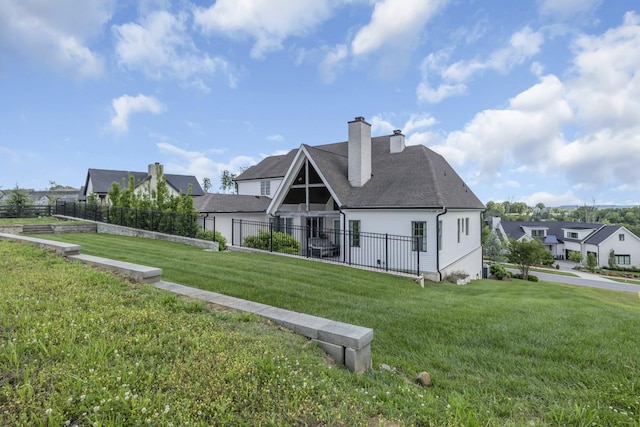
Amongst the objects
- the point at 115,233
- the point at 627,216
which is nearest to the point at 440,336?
the point at 115,233

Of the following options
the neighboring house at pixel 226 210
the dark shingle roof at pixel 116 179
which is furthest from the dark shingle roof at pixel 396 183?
the dark shingle roof at pixel 116 179

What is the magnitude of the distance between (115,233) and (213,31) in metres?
12.6

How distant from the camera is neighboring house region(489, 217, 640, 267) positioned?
42719 mm

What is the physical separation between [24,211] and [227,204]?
64.4 ft

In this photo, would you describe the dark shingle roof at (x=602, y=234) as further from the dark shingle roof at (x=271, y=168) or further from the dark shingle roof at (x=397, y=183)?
the dark shingle roof at (x=271, y=168)

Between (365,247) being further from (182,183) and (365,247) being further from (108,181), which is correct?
(108,181)

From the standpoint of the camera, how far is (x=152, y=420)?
2.20 meters

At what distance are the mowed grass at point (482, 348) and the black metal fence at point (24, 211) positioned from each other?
27.9 m

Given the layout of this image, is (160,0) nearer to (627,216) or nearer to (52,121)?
(52,121)

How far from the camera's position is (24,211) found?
88.7 ft

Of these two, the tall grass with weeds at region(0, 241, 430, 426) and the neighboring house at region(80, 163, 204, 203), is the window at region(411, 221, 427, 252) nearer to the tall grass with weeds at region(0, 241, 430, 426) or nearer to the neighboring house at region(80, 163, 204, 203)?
the tall grass with weeds at region(0, 241, 430, 426)


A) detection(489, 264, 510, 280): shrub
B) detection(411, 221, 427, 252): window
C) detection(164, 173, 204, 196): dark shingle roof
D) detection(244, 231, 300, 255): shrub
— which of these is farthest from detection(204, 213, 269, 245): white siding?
detection(164, 173, 204, 196): dark shingle roof

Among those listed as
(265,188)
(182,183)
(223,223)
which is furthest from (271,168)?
(182,183)

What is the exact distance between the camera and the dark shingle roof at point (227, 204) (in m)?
21.4
